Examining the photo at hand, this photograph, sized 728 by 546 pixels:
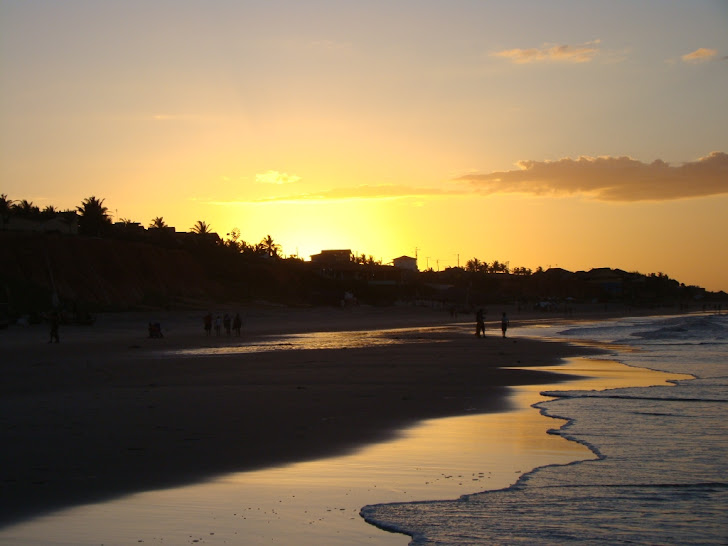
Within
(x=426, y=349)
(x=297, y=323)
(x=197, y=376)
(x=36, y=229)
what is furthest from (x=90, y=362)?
(x=36, y=229)

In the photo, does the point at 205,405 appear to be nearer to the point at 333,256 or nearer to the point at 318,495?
the point at 318,495

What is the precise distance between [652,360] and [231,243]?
8516 cm

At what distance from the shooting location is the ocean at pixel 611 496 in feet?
22.3

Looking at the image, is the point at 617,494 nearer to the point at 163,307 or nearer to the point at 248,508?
the point at 248,508

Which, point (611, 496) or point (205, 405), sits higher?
point (205, 405)

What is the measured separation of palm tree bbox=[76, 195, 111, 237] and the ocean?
254ft

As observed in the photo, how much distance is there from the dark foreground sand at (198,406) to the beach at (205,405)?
0.10 feet

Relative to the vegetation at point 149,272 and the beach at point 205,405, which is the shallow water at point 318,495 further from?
the vegetation at point 149,272

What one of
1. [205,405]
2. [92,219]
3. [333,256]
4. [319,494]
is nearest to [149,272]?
[92,219]

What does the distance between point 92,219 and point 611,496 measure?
83.4 metres

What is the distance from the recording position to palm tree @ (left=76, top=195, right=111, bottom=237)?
83.6 m

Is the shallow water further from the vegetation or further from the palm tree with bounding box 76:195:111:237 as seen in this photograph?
the palm tree with bounding box 76:195:111:237

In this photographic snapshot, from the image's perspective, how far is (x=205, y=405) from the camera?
14500 millimetres

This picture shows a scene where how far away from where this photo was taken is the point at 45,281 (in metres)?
60.8
